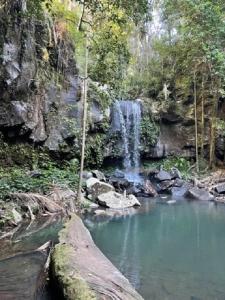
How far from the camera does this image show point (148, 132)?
60.3 ft

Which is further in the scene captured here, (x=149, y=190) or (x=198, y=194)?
(x=149, y=190)

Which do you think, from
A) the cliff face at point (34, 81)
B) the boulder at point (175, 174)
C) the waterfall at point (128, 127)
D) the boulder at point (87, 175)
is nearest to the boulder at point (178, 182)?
the boulder at point (175, 174)

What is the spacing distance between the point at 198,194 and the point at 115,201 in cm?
387

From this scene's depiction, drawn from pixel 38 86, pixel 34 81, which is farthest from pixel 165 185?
pixel 34 81

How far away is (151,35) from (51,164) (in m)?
15.7

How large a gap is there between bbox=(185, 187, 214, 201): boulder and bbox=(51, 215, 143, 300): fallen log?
30.1 feet

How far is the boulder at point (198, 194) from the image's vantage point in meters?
13.7

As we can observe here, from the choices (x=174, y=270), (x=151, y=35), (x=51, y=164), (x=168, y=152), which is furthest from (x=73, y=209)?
(x=151, y=35)

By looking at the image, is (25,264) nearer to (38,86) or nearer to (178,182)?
(38,86)

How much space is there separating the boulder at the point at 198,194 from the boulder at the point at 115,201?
2838mm

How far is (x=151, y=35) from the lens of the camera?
25859 mm

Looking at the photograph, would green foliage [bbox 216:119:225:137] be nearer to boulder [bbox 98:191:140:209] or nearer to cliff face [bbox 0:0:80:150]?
cliff face [bbox 0:0:80:150]

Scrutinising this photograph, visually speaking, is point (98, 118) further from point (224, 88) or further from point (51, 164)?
point (224, 88)

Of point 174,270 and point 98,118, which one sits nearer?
point 174,270
